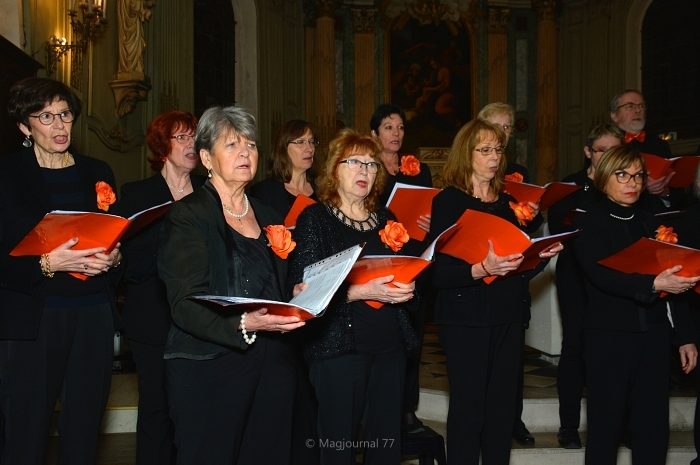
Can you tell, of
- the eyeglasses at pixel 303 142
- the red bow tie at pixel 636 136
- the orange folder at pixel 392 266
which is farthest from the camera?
the red bow tie at pixel 636 136

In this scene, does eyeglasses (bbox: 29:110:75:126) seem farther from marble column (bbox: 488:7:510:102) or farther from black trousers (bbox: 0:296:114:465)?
marble column (bbox: 488:7:510:102)

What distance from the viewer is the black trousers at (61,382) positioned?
3068mm

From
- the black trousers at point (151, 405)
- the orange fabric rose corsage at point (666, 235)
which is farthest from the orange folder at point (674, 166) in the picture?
the black trousers at point (151, 405)

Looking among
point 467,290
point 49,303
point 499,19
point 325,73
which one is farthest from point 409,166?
point 499,19

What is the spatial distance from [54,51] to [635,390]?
5441 millimetres

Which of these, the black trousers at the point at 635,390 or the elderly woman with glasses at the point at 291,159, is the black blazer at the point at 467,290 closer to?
the black trousers at the point at 635,390

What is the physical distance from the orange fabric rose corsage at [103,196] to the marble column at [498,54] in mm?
11773

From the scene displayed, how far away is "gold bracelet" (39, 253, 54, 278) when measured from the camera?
303cm

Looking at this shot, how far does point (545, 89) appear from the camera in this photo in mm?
14125

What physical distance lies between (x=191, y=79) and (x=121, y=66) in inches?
84.9

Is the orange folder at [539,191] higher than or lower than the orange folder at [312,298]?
higher

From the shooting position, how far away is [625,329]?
12.3 ft

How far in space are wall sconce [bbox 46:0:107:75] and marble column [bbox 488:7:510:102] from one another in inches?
323

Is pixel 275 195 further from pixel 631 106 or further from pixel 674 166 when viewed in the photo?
pixel 631 106
